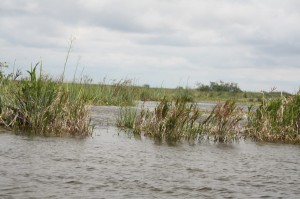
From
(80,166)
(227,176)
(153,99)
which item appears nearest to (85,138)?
(80,166)

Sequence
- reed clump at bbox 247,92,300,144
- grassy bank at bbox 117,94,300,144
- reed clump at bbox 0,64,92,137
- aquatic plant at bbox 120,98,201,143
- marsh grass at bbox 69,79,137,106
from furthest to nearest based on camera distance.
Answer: marsh grass at bbox 69,79,137,106
reed clump at bbox 247,92,300,144
grassy bank at bbox 117,94,300,144
aquatic plant at bbox 120,98,201,143
reed clump at bbox 0,64,92,137

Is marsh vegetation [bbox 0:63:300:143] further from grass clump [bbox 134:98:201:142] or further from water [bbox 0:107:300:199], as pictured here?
water [bbox 0:107:300:199]

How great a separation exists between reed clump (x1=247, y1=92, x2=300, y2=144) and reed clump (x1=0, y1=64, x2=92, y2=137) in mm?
6004

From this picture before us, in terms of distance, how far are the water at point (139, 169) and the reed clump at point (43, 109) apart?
2.62 ft

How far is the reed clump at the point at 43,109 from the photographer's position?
45.7 feet

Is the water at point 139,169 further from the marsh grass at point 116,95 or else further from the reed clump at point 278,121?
the marsh grass at point 116,95

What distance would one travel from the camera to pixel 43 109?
14.0 metres

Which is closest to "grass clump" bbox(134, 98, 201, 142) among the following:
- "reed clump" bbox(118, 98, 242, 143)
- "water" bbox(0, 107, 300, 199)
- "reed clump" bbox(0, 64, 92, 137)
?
"reed clump" bbox(118, 98, 242, 143)

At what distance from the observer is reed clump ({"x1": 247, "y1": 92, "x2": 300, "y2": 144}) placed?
16125 millimetres

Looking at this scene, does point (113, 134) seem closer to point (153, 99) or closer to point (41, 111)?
point (41, 111)

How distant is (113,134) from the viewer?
1608 centimetres

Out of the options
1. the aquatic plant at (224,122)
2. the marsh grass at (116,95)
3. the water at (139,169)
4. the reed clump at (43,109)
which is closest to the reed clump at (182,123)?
the aquatic plant at (224,122)

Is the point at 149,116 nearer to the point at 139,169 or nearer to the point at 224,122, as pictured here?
the point at 224,122

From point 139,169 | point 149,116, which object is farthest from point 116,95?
point 139,169
